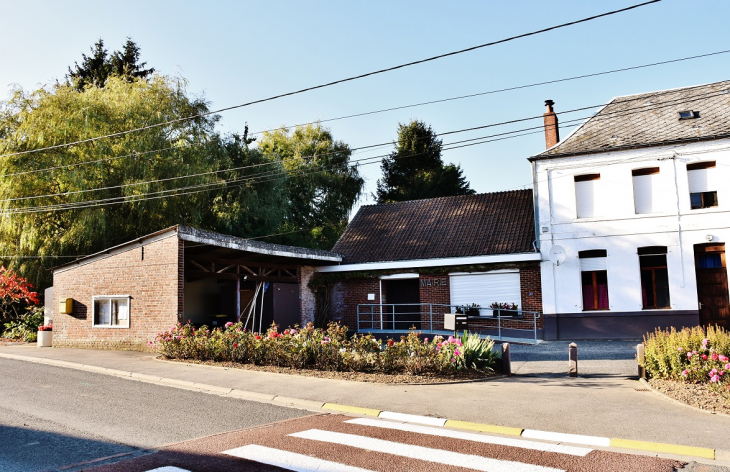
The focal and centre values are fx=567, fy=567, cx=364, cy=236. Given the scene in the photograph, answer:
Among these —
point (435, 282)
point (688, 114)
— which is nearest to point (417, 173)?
point (435, 282)

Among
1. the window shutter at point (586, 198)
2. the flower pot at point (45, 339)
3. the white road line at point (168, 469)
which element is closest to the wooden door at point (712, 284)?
the window shutter at point (586, 198)

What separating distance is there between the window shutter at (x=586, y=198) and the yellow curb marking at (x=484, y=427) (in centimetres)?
1360

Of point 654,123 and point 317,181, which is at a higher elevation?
point 317,181

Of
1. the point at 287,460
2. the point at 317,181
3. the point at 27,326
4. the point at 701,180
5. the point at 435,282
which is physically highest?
the point at 317,181

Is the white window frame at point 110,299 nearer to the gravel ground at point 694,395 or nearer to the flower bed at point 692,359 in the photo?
the flower bed at point 692,359

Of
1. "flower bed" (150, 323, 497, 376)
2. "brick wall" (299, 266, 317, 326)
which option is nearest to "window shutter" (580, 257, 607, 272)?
"flower bed" (150, 323, 497, 376)

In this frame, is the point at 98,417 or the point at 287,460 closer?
the point at 287,460

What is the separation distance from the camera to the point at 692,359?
32.0 feet

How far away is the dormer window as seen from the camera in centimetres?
1952

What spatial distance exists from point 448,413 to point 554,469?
2.92m

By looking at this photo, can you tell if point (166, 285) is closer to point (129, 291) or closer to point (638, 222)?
point (129, 291)

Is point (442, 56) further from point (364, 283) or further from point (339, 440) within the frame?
point (364, 283)

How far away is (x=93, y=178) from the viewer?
22.9m

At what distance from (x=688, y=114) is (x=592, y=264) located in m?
6.22
